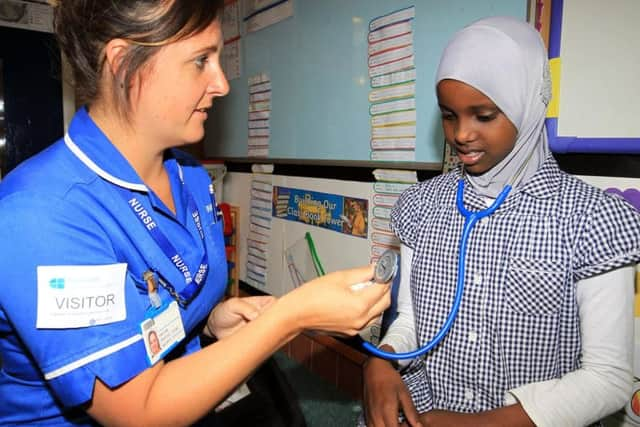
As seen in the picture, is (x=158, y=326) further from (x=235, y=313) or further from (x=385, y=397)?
(x=385, y=397)

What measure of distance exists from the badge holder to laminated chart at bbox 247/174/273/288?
5.03 feet

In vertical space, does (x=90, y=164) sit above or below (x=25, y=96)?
below

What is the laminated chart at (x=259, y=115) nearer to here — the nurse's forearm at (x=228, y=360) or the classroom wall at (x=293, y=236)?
the classroom wall at (x=293, y=236)

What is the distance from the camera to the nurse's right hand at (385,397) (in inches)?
36.1

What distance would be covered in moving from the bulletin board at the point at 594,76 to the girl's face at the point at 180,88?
33.6 inches

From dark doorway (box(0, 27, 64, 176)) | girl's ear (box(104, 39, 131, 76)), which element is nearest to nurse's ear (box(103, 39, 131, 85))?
girl's ear (box(104, 39, 131, 76))

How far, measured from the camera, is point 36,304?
64 centimetres

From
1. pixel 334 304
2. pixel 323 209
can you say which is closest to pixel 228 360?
pixel 334 304

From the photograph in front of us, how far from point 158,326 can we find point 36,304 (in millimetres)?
200

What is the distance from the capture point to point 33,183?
0.69 m

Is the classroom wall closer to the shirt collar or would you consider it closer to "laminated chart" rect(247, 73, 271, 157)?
"laminated chart" rect(247, 73, 271, 157)

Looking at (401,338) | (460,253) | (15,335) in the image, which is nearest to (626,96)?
(460,253)

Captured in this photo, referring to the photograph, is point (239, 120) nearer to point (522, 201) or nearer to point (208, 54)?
point (208, 54)

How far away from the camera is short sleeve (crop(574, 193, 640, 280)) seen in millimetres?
784
